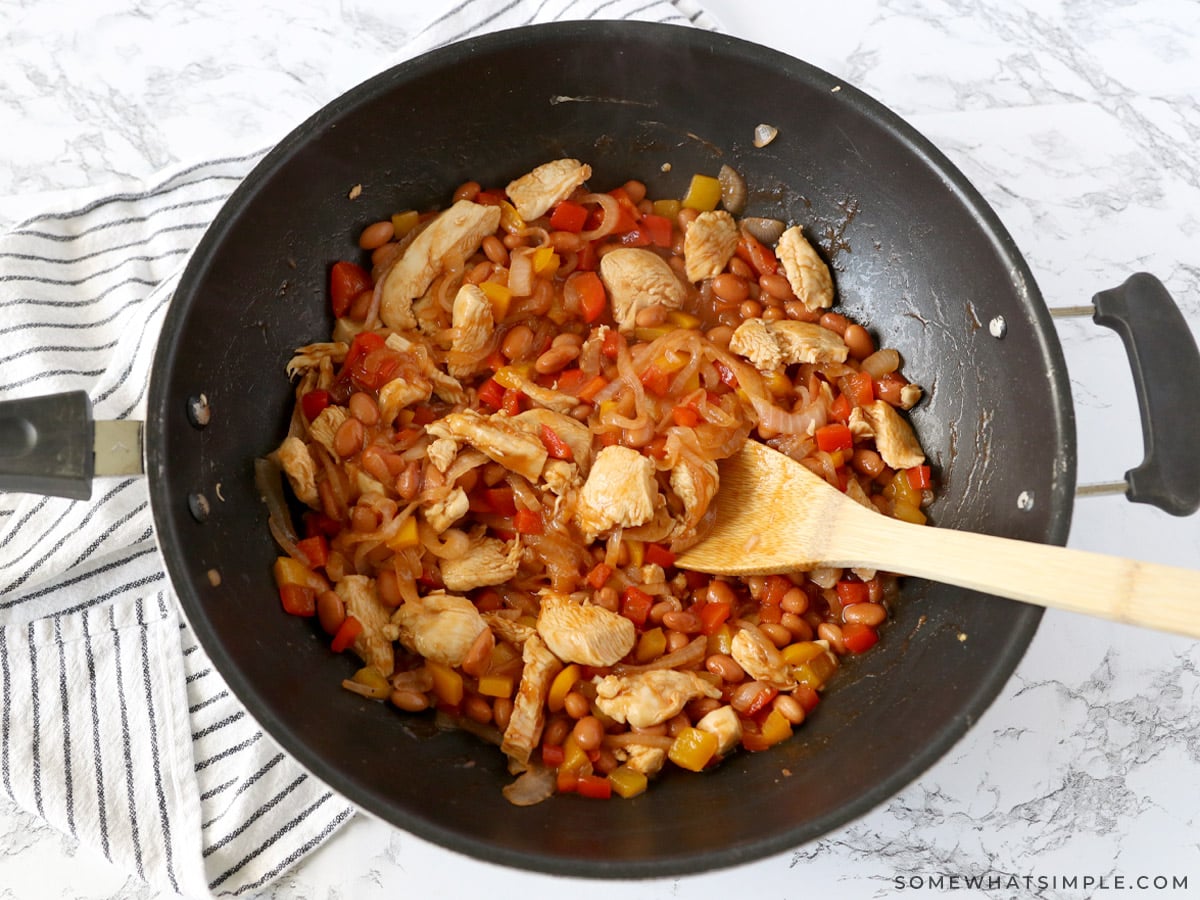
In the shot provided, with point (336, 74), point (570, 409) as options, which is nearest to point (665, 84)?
point (570, 409)

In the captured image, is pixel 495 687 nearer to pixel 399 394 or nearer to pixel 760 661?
pixel 760 661

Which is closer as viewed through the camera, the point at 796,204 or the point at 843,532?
the point at 843,532

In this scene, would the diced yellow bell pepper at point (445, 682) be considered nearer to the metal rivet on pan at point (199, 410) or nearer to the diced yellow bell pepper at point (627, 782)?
the diced yellow bell pepper at point (627, 782)

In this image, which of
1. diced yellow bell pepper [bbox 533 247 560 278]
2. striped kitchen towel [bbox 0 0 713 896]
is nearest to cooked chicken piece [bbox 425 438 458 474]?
diced yellow bell pepper [bbox 533 247 560 278]

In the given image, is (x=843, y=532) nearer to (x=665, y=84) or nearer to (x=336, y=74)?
(x=665, y=84)

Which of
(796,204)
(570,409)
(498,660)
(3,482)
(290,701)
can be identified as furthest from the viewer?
(796,204)

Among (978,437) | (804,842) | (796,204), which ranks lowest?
(804,842)

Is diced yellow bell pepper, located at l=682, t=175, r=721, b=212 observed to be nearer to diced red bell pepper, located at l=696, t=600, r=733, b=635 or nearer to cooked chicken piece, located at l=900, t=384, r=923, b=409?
cooked chicken piece, located at l=900, t=384, r=923, b=409

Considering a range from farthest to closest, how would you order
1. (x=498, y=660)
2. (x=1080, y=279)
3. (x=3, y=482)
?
(x=1080, y=279) < (x=498, y=660) < (x=3, y=482)
